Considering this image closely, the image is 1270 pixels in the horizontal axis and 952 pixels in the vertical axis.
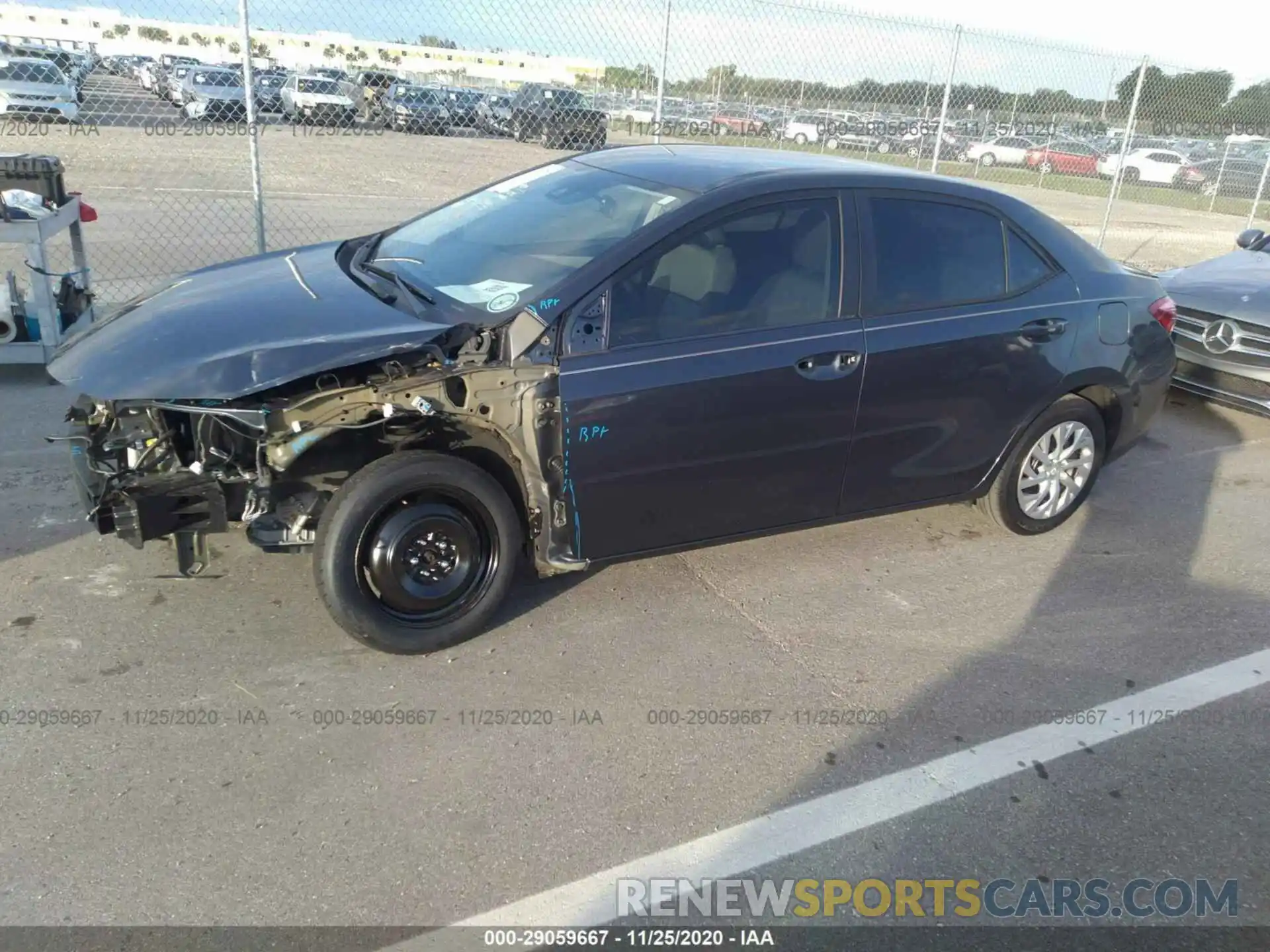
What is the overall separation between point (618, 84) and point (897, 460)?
7768 millimetres

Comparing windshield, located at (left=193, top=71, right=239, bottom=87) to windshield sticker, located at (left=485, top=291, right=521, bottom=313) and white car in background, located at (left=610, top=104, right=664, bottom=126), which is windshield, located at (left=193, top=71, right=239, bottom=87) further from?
windshield sticker, located at (left=485, top=291, right=521, bottom=313)

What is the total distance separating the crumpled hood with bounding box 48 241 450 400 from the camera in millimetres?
3238

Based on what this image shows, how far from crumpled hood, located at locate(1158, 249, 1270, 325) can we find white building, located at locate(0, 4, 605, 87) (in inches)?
214

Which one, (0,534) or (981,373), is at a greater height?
(981,373)

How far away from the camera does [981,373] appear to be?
429 cm

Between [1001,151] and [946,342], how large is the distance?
20955 mm

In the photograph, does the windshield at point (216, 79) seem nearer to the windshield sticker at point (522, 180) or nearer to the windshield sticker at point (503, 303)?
the windshield sticker at point (522, 180)

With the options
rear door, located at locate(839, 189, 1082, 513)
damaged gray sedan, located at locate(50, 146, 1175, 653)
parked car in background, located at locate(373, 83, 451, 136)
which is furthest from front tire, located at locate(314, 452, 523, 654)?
parked car in background, located at locate(373, 83, 451, 136)

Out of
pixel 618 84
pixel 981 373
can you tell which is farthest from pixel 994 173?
pixel 981 373

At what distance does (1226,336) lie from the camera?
667 centimetres

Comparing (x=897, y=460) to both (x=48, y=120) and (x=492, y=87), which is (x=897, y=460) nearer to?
(x=48, y=120)

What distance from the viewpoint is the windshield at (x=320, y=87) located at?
64.8ft

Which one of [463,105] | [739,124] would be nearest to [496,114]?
[463,105]

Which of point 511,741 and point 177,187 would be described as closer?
point 511,741
